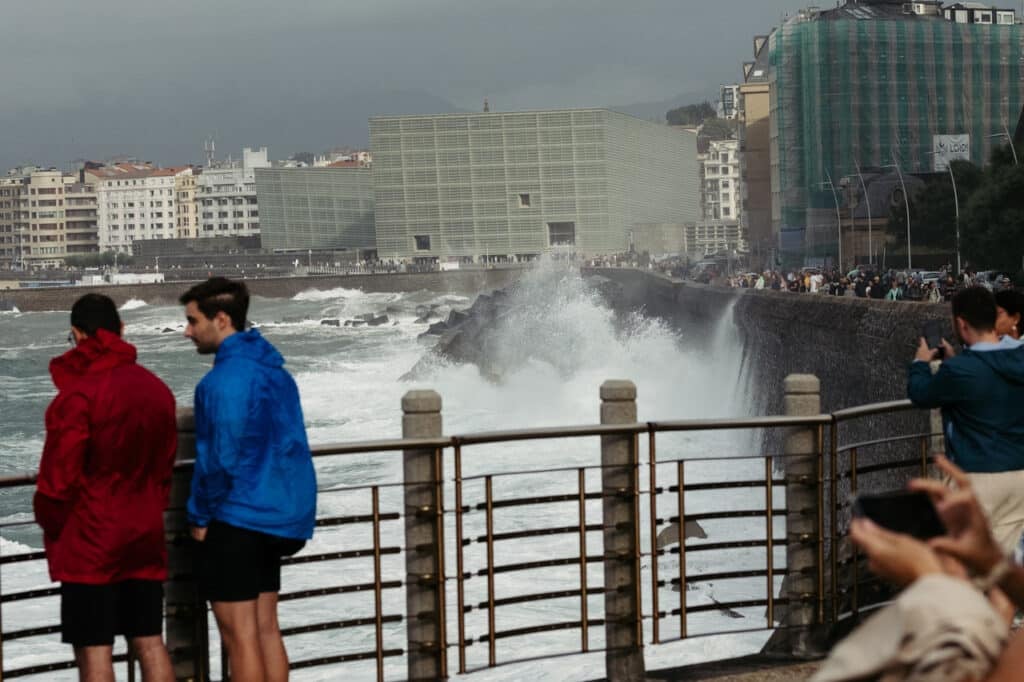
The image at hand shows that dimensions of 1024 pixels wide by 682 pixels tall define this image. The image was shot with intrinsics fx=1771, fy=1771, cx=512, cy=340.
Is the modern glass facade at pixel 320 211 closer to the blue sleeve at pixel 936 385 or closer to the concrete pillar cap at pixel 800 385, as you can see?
the concrete pillar cap at pixel 800 385

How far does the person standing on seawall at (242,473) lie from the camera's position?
5.11m

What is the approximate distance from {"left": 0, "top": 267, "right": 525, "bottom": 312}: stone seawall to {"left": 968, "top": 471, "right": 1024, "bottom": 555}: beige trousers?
479 ft

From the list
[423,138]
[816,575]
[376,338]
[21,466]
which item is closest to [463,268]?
[423,138]

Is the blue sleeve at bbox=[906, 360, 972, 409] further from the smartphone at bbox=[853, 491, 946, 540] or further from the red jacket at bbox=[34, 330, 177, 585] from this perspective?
the smartphone at bbox=[853, 491, 946, 540]

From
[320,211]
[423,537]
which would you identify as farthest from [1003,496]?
[320,211]

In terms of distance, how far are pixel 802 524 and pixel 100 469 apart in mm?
2945

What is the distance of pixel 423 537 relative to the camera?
242 inches

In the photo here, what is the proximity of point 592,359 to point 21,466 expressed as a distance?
21.3 m

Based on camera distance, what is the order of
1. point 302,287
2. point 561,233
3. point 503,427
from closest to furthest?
point 503,427
point 302,287
point 561,233

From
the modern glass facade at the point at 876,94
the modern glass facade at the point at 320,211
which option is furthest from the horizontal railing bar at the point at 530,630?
the modern glass facade at the point at 320,211

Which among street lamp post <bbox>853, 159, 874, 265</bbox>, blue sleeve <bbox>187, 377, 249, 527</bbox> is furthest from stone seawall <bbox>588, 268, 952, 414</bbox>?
street lamp post <bbox>853, 159, 874, 265</bbox>

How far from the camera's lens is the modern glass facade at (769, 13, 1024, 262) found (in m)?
86.9

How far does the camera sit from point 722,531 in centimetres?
1819

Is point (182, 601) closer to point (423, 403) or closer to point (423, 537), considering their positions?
point (423, 537)
